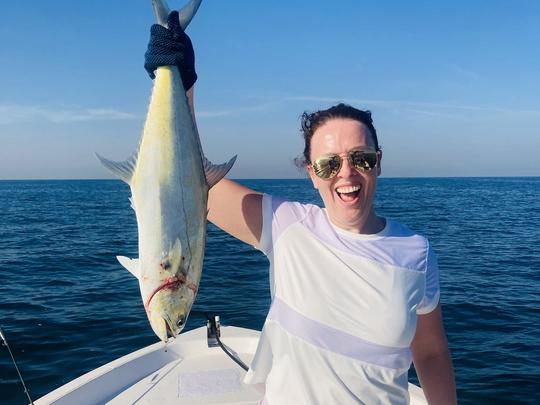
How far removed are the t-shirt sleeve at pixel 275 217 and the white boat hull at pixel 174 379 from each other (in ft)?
7.53

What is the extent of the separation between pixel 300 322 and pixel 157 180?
893mm

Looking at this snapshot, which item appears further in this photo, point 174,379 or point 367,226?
point 174,379

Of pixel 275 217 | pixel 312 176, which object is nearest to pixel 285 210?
pixel 275 217

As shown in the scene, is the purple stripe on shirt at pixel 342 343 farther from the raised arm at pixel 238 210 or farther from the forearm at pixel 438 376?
the raised arm at pixel 238 210

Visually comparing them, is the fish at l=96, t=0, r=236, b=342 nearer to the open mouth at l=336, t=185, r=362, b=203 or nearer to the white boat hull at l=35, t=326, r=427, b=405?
the open mouth at l=336, t=185, r=362, b=203

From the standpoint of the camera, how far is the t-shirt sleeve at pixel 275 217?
222 centimetres

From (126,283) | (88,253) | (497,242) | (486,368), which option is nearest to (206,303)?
(126,283)

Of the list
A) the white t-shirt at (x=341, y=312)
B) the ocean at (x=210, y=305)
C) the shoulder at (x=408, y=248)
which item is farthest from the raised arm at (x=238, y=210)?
the ocean at (x=210, y=305)

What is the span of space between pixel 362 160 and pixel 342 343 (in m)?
0.78

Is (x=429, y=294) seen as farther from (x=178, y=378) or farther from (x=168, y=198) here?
(x=178, y=378)

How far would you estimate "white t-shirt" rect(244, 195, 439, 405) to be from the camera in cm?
196

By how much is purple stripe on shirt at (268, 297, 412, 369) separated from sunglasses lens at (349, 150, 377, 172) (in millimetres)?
680

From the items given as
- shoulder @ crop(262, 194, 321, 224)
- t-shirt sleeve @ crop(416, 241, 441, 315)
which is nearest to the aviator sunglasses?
shoulder @ crop(262, 194, 321, 224)

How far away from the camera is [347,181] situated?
2.08m
